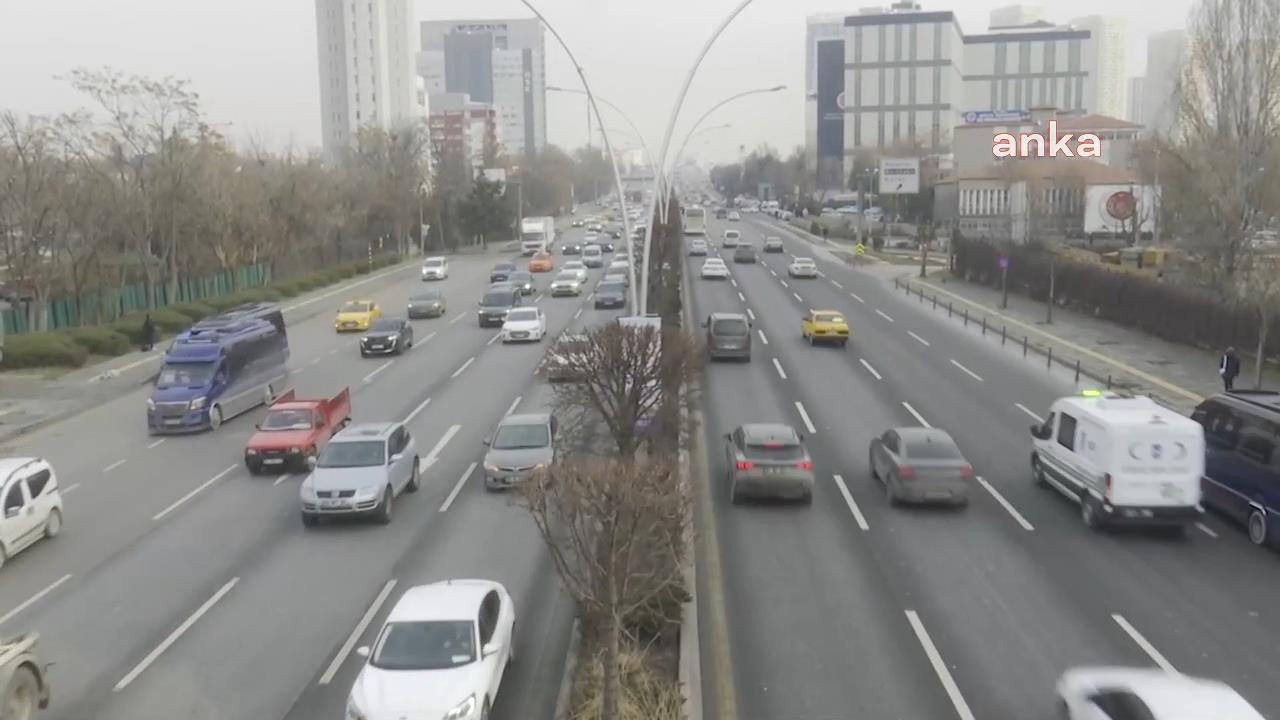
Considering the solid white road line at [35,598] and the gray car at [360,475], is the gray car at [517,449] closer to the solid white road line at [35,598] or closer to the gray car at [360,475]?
the gray car at [360,475]

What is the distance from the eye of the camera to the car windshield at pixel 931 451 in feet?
66.3

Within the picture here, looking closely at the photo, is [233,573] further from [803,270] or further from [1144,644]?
[803,270]

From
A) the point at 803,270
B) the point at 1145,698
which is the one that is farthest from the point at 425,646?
the point at 803,270

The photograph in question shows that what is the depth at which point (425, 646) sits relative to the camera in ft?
40.2

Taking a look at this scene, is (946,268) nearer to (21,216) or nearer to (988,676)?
(21,216)

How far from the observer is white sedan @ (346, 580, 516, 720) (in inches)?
447

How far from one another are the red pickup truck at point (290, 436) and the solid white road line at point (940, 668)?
44.2 ft

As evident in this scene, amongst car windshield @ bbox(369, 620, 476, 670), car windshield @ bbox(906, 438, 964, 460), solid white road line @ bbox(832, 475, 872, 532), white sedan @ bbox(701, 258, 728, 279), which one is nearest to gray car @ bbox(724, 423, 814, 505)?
solid white road line @ bbox(832, 475, 872, 532)

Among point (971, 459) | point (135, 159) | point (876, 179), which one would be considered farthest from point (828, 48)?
point (971, 459)

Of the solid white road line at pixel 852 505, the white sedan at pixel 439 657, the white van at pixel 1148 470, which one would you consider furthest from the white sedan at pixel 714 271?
the white sedan at pixel 439 657

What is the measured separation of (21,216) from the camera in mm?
42531

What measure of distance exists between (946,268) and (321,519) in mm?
55756

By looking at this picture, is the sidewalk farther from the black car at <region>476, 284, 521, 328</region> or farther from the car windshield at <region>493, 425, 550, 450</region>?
the black car at <region>476, 284, 521, 328</region>

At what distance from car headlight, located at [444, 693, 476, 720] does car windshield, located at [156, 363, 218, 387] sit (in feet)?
64.9
